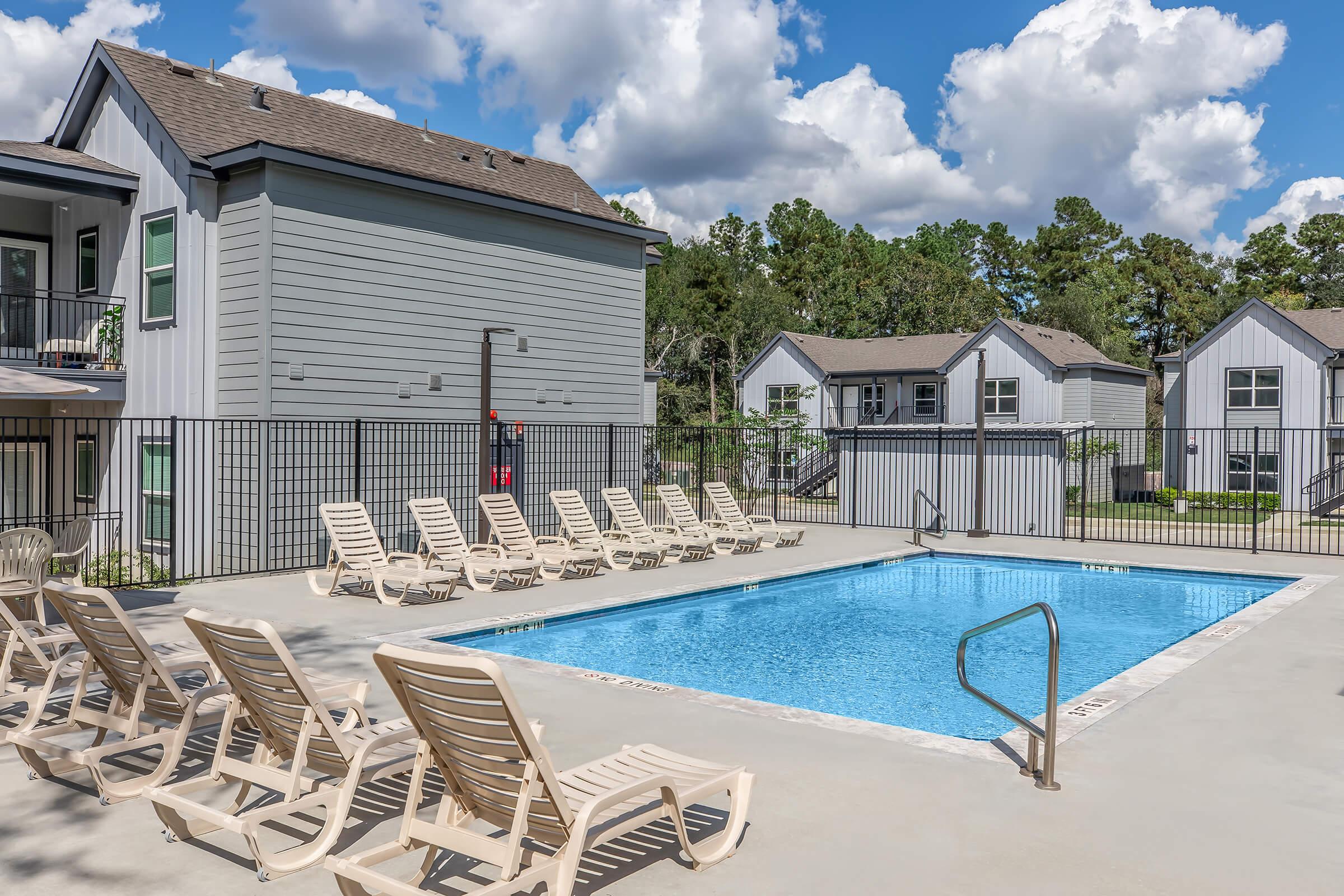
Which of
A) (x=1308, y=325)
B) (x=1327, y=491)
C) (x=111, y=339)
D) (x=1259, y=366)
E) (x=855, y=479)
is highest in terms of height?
(x=1308, y=325)

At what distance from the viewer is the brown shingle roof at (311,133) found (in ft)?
48.4

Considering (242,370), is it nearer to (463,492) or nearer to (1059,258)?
(463,492)

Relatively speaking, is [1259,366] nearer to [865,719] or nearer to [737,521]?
[737,521]

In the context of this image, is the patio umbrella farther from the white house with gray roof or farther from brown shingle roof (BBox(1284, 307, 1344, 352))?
brown shingle roof (BBox(1284, 307, 1344, 352))

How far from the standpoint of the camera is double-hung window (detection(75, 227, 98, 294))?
16.2 metres

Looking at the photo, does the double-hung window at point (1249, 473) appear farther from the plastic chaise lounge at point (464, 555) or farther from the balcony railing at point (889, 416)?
the plastic chaise lounge at point (464, 555)

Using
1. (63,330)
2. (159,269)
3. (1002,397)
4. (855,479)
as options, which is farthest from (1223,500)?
(63,330)

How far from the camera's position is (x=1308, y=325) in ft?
104

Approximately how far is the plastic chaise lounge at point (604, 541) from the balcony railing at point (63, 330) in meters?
7.36

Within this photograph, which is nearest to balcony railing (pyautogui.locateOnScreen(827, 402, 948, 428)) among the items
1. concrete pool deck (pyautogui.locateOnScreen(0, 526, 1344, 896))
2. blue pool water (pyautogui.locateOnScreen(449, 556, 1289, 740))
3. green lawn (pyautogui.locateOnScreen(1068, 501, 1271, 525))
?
green lawn (pyautogui.locateOnScreen(1068, 501, 1271, 525))

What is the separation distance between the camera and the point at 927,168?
5494cm

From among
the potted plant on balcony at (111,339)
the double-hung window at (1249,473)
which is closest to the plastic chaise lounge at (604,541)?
the potted plant on balcony at (111,339)

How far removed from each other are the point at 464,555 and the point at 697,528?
15.7 feet

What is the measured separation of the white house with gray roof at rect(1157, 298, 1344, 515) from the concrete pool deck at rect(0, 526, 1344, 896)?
2558 cm
